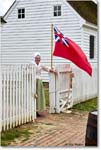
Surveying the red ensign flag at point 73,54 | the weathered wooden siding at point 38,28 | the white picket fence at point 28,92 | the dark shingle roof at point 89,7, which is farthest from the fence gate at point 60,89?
the weathered wooden siding at point 38,28

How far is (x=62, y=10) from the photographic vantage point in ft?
15.5

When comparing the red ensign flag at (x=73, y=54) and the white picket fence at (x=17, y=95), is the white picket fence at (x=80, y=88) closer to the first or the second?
the white picket fence at (x=17, y=95)

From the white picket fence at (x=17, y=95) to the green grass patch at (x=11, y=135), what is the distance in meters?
0.06

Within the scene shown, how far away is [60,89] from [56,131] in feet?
3.08

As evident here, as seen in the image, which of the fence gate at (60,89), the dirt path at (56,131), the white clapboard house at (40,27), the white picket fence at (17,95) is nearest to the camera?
the dirt path at (56,131)

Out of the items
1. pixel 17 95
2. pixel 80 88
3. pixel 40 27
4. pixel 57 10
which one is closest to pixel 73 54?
pixel 17 95

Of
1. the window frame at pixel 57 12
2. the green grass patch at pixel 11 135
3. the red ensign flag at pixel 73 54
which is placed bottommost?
the green grass patch at pixel 11 135

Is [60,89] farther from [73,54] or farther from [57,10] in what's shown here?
[57,10]

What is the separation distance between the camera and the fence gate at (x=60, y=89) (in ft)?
10.9

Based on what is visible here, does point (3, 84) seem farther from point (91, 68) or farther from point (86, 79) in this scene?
point (86, 79)

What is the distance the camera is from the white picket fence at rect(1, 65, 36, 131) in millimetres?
2576

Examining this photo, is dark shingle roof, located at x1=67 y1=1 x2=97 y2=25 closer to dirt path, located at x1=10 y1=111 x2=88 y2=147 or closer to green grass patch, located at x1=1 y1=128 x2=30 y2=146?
dirt path, located at x1=10 y1=111 x2=88 y2=147

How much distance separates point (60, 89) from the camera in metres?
3.41

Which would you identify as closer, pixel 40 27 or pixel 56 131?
pixel 56 131
